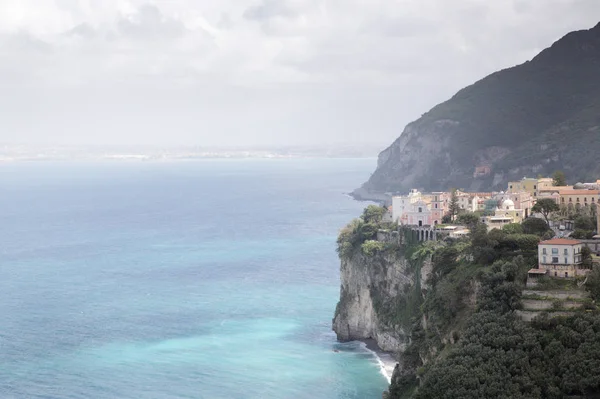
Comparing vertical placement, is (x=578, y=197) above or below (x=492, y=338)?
above

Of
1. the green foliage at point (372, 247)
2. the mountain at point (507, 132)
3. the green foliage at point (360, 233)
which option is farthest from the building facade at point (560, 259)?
the mountain at point (507, 132)

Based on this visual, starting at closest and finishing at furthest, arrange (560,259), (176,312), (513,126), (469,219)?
1. (560,259)
2. (469,219)
3. (176,312)
4. (513,126)

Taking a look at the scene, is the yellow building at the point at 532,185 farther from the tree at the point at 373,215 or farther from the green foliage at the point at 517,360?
the green foliage at the point at 517,360

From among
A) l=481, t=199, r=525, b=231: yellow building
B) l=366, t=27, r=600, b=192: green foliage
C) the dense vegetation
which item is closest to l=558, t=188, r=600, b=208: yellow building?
l=481, t=199, r=525, b=231: yellow building

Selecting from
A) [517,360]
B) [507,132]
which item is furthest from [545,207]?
[507,132]

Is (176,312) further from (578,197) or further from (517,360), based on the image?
(517,360)

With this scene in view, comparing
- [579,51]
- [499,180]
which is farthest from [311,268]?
[579,51]

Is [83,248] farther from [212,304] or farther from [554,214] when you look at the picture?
[554,214]
